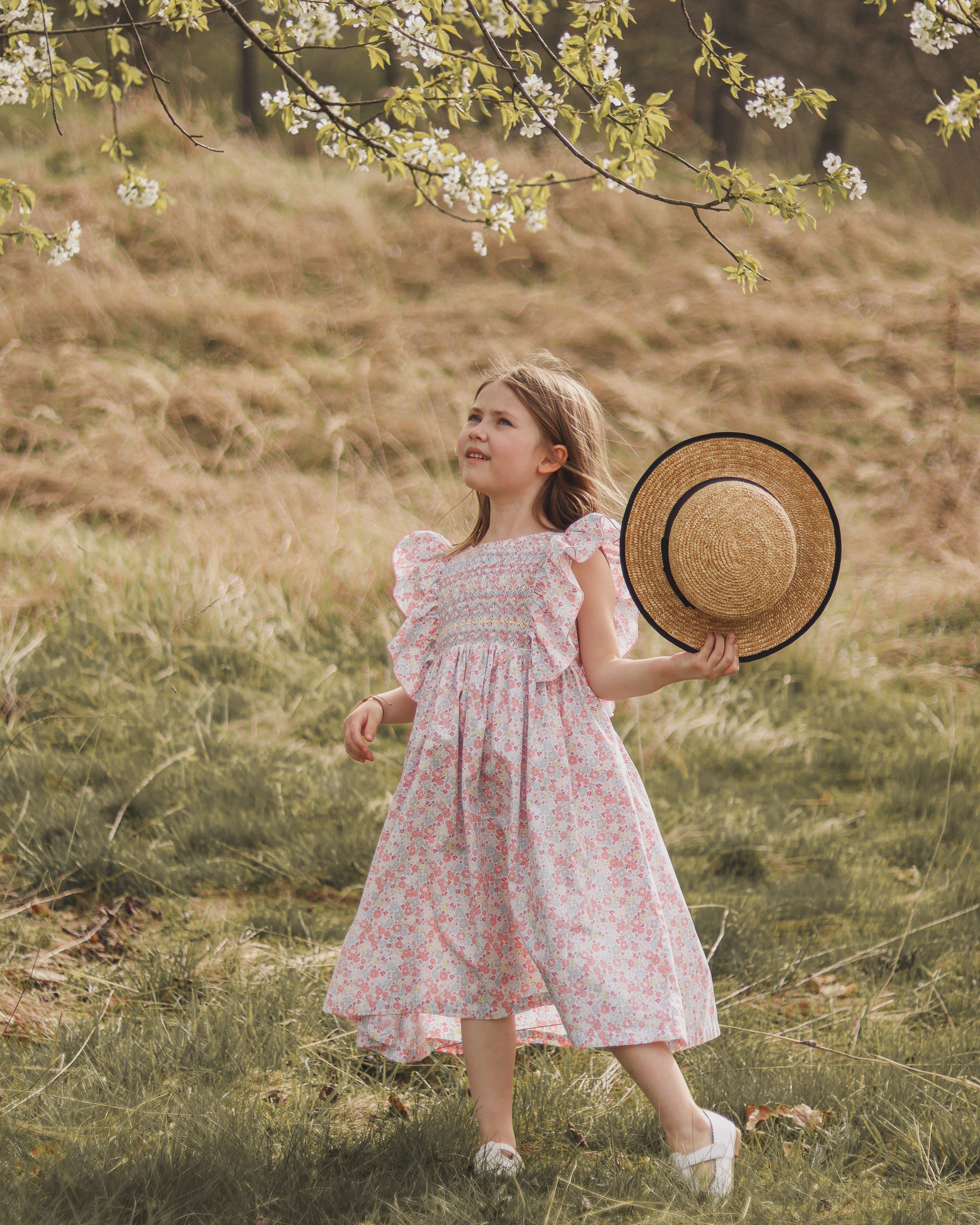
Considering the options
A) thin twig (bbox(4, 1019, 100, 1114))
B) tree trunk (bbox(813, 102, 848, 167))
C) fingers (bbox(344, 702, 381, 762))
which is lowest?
thin twig (bbox(4, 1019, 100, 1114))

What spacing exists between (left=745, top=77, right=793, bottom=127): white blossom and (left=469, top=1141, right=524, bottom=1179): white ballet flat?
2.23 m

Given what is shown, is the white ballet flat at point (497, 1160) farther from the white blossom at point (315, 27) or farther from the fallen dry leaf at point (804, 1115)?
the white blossom at point (315, 27)

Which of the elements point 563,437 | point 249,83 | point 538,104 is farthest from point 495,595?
point 249,83

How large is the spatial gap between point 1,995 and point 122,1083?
58cm

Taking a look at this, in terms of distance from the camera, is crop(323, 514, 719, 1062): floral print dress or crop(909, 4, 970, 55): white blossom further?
crop(909, 4, 970, 55): white blossom

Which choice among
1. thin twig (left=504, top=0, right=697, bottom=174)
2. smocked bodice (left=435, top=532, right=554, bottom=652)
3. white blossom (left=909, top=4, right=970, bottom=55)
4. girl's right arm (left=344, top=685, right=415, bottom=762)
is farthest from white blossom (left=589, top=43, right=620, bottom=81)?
girl's right arm (left=344, top=685, right=415, bottom=762)

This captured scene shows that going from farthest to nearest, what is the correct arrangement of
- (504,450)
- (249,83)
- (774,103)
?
(249,83), (774,103), (504,450)

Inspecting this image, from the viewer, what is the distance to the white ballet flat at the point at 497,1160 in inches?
87.9

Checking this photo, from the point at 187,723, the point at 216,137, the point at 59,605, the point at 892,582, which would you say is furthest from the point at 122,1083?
the point at 216,137

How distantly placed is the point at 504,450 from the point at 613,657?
50 cm

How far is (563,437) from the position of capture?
2.57 meters

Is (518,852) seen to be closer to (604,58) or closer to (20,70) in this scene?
(604,58)

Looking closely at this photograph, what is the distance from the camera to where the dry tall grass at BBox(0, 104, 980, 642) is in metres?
6.96

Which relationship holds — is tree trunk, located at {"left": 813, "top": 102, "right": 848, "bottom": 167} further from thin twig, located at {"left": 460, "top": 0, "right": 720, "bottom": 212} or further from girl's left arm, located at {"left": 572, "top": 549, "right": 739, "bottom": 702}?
girl's left arm, located at {"left": 572, "top": 549, "right": 739, "bottom": 702}
